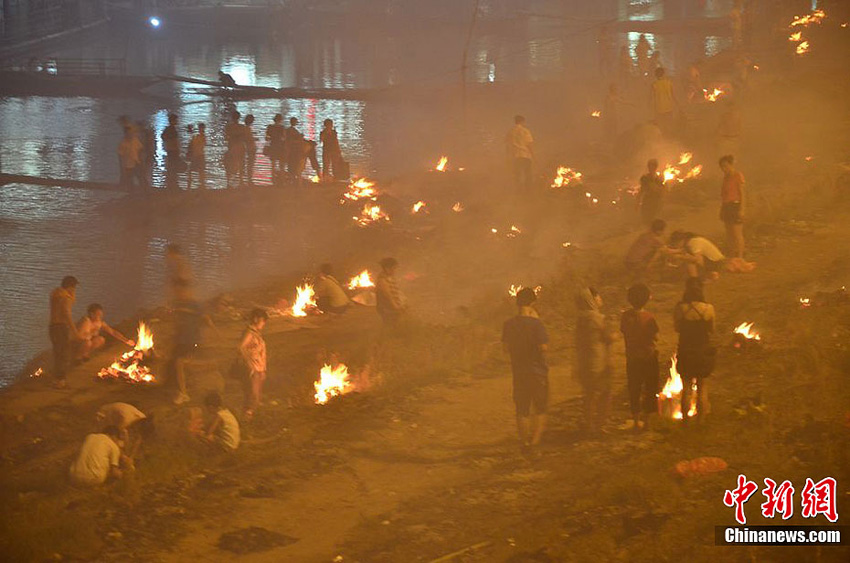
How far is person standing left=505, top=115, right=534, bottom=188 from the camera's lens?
19.2m

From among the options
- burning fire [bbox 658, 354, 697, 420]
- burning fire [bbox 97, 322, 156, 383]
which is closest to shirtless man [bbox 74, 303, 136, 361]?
burning fire [bbox 97, 322, 156, 383]

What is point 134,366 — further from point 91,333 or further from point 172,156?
point 172,156

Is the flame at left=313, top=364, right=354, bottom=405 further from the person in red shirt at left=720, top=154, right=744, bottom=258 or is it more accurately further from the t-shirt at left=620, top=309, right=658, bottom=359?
the person in red shirt at left=720, top=154, right=744, bottom=258

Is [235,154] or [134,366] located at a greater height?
[235,154]

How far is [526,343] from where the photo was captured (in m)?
9.41

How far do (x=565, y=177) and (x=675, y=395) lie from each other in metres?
11.4

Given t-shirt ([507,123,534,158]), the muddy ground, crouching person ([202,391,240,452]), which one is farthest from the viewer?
t-shirt ([507,123,534,158])

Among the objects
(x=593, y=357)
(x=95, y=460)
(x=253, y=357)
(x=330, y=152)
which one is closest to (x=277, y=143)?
(x=330, y=152)

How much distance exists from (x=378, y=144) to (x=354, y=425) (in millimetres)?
16937

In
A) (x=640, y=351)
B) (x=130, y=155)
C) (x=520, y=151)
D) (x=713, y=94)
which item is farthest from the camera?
(x=713, y=94)

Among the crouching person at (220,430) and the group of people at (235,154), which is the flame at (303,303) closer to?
the crouching person at (220,430)

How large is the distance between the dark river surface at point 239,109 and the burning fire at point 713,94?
532 centimetres

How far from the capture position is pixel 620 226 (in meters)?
18.4

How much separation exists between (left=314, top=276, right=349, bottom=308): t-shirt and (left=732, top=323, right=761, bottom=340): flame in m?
5.38
